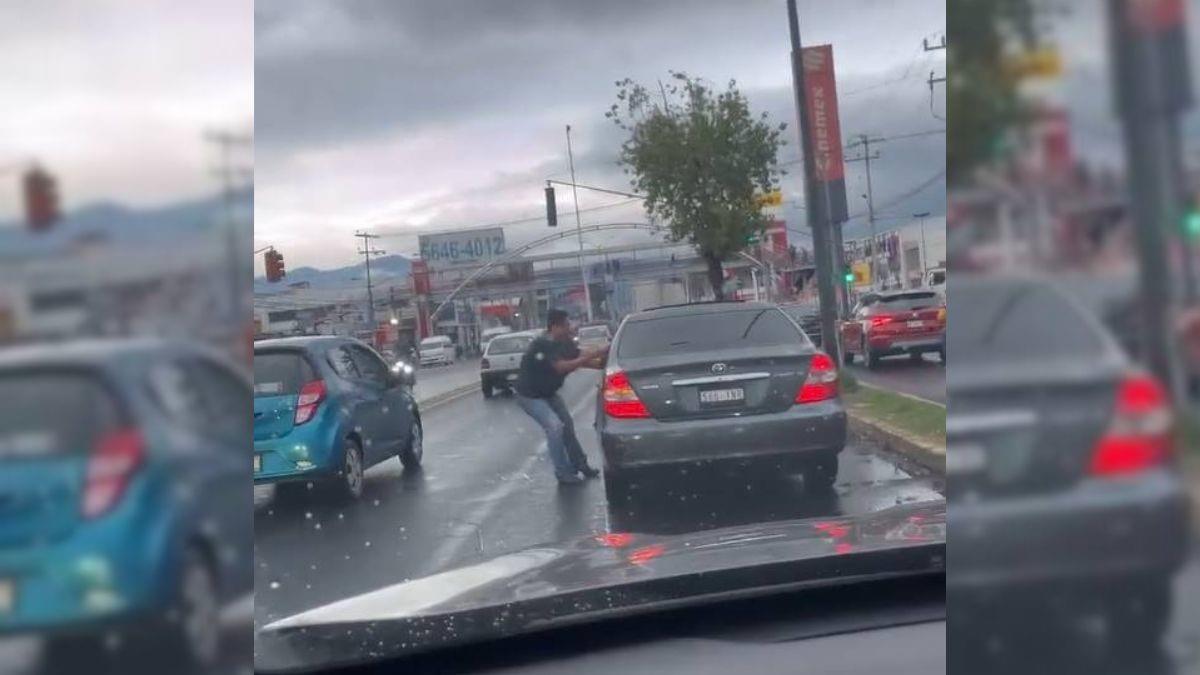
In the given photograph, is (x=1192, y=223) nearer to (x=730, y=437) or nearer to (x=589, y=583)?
(x=589, y=583)

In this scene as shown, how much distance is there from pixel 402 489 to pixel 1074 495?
2841mm

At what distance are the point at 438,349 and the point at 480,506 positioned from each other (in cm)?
55

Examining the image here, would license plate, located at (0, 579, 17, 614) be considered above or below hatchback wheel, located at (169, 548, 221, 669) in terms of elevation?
above

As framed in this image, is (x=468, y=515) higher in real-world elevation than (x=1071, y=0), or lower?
lower

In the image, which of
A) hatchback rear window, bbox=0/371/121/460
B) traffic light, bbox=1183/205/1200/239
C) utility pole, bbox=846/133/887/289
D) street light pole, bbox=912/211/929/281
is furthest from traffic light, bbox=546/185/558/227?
traffic light, bbox=1183/205/1200/239

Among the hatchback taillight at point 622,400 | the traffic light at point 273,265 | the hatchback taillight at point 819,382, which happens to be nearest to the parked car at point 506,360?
the hatchback taillight at point 622,400

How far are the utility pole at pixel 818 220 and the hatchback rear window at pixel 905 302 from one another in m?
0.23

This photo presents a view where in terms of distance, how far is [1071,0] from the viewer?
5.55ft

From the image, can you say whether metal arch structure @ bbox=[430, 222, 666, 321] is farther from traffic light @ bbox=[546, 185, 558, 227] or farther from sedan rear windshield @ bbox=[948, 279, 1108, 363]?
sedan rear windshield @ bbox=[948, 279, 1108, 363]

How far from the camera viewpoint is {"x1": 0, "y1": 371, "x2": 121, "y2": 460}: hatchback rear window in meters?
1.94

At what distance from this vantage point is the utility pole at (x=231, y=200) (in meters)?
2.15

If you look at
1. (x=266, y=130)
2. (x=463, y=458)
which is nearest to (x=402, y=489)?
(x=463, y=458)

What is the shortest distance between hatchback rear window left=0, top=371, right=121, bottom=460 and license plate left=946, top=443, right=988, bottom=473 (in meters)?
1.26

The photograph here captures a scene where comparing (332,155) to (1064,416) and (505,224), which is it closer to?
(505,224)
